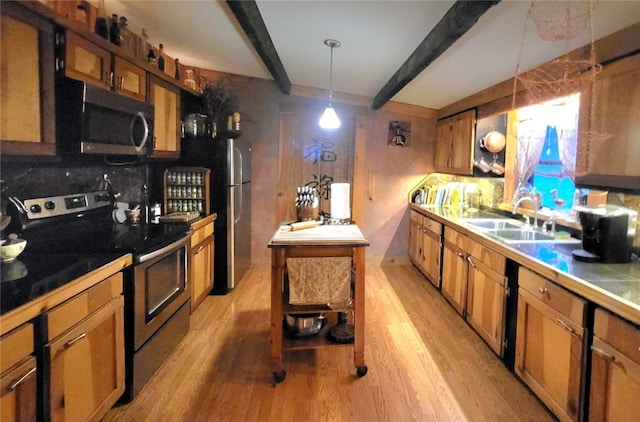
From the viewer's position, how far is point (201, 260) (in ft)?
11.5

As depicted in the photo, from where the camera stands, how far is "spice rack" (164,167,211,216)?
12.2 ft

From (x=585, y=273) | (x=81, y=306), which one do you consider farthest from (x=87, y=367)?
(x=585, y=273)

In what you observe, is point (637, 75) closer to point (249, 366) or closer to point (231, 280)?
point (249, 366)

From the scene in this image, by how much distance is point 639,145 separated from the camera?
71.7 inches

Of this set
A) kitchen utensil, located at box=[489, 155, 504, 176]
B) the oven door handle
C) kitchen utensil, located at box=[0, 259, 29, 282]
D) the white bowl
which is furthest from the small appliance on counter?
the white bowl

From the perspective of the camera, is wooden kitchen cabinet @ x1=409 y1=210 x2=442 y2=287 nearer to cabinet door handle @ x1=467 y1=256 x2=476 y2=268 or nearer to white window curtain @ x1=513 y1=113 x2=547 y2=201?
cabinet door handle @ x1=467 y1=256 x2=476 y2=268

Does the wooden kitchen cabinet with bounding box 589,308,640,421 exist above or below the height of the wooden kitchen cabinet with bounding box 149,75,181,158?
below

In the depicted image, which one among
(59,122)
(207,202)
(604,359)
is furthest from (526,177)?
(59,122)

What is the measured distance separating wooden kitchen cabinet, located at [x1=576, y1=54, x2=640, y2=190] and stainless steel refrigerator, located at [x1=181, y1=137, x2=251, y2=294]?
118 inches

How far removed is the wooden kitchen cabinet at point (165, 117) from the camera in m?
3.14

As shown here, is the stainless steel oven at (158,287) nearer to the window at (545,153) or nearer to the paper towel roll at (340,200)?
the paper towel roll at (340,200)

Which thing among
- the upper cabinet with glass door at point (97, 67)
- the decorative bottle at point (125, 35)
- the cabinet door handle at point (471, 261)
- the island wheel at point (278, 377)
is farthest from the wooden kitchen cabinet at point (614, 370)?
the decorative bottle at point (125, 35)

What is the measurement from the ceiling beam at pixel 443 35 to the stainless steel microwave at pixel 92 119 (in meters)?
1.97

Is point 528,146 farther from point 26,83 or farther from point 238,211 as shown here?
point 26,83
